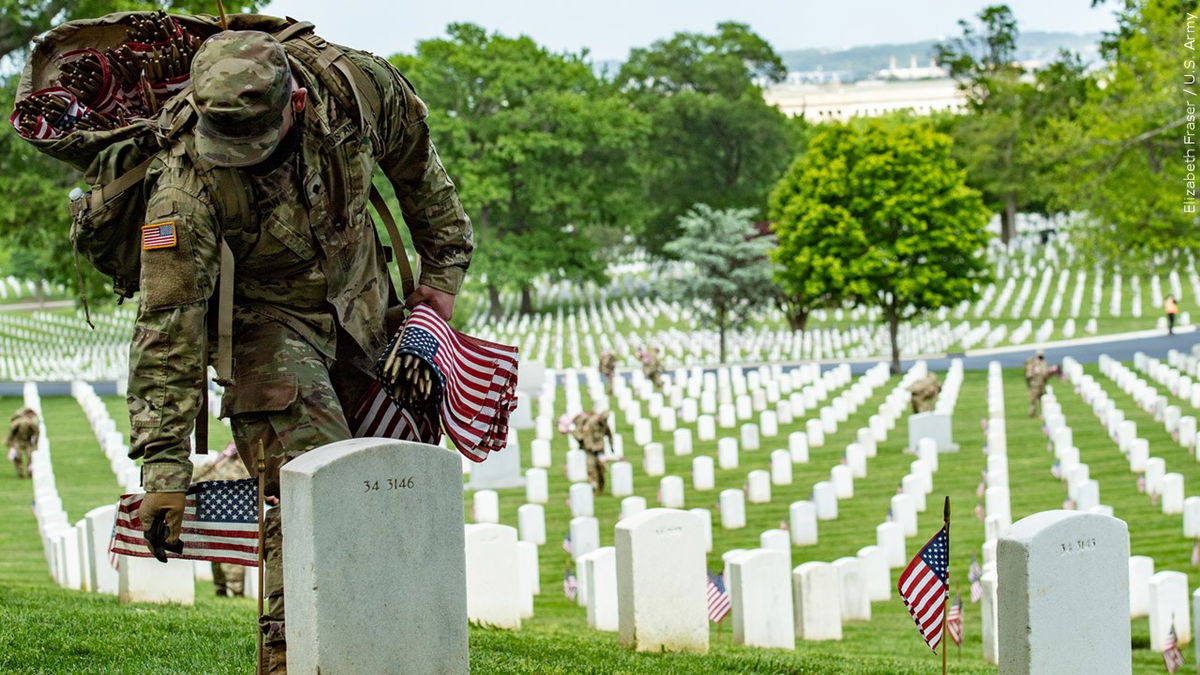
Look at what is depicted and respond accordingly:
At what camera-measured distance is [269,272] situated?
5230 mm

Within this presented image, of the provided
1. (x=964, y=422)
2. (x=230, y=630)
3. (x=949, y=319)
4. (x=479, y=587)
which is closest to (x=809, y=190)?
(x=949, y=319)

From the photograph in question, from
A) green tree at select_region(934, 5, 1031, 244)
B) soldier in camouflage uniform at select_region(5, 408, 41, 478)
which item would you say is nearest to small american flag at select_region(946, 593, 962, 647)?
soldier in camouflage uniform at select_region(5, 408, 41, 478)

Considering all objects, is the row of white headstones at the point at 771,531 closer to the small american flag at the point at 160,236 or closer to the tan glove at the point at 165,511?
the tan glove at the point at 165,511

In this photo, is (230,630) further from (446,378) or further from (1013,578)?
(1013,578)

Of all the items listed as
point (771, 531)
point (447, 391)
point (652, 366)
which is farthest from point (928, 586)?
point (652, 366)

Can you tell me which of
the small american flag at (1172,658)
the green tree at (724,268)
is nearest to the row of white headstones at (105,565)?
the small american flag at (1172,658)

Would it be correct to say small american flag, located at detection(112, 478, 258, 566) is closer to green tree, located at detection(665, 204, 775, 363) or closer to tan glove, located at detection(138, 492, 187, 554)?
tan glove, located at detection(138, 492, 187, 554)

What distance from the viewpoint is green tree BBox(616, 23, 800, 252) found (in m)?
71.9

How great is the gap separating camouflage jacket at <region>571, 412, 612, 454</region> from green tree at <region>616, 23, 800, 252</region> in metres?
49.4

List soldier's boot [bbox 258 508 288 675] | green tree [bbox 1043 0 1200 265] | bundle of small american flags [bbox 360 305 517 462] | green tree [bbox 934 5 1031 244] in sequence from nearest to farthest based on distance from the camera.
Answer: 1. soldier's boot [bbox 258 508 288 675]
2. bundle of small american flags [bbox 360 305 517 462]
3. green tree [bbox 1043 0 1200 265]
4. green tree [bbox 934 5 1031 244]

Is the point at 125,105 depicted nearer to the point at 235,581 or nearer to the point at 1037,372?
the point at 235,581

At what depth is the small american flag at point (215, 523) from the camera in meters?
5.03

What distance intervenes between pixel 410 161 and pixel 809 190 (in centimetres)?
3696

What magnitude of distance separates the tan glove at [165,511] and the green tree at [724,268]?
42.3 m
